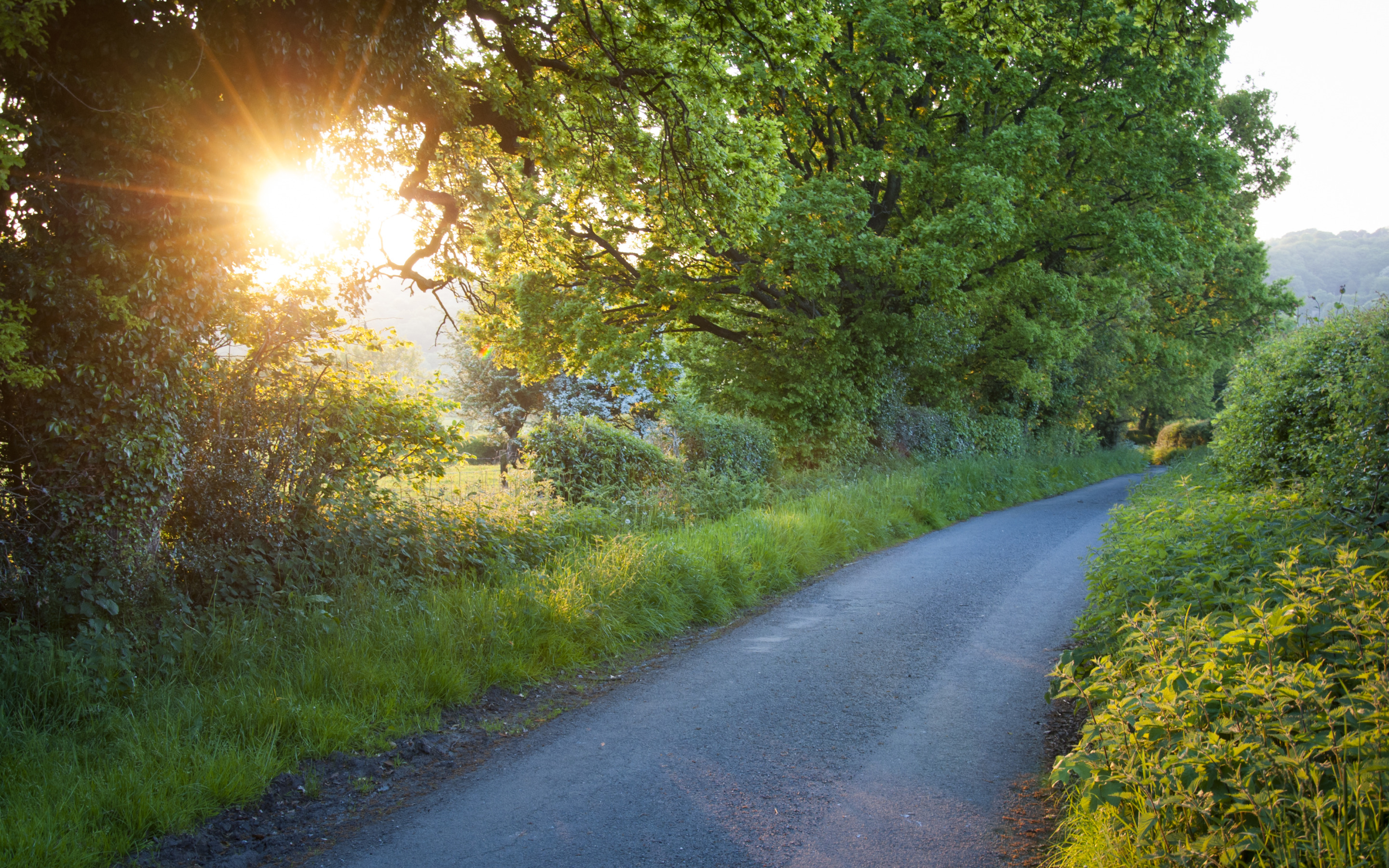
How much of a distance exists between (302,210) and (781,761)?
567 centimetres

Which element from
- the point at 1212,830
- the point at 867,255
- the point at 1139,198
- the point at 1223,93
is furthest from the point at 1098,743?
the point at 1223,93

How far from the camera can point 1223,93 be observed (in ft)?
81.6

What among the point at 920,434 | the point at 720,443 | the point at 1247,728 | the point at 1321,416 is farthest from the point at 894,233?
the point at 1247,728

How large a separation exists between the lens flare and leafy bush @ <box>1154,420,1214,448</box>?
45980 mm

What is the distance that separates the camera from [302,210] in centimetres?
650

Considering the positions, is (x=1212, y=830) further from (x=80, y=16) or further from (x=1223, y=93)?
(x=1223, y=93)

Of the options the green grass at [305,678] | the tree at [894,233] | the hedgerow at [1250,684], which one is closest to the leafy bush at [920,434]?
the tree at [894,233]

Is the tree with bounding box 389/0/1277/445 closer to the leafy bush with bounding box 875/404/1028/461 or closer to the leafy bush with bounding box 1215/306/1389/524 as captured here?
the leafy bush with bounding box 875/404/1028/461

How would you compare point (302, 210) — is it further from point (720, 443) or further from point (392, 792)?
point (720, 443)

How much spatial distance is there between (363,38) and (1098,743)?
670 cm

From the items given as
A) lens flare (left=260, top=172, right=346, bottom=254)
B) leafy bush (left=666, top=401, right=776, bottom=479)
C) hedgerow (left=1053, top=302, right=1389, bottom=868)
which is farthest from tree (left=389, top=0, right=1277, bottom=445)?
hedgerow (left=1053, top=302, right=1389, bottom=868)

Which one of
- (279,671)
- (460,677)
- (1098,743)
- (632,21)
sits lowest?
(1098,743)

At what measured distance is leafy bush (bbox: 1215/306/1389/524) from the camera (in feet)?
20.4

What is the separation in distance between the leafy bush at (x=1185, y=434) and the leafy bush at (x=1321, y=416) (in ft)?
121
